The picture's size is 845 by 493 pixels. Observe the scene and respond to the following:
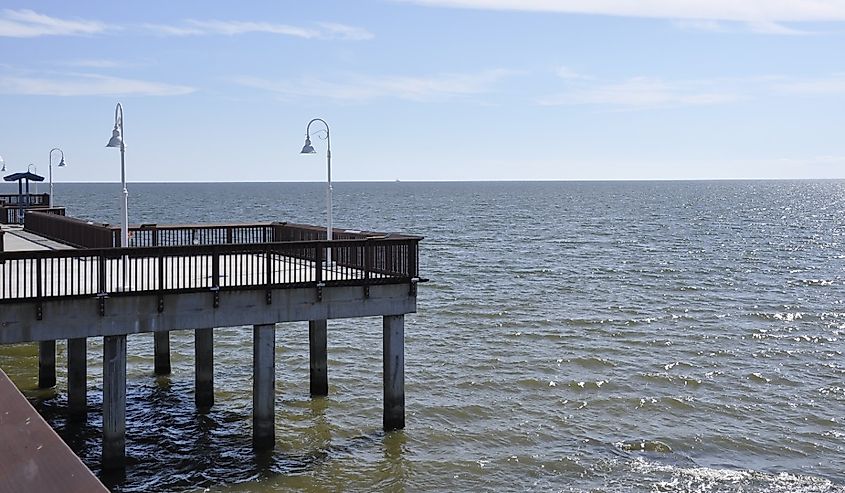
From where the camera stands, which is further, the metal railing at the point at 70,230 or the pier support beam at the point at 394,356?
the metal railing at the point at 70,230

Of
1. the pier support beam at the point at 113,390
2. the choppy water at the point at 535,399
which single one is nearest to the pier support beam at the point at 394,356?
the choppy water at the point at 535,399

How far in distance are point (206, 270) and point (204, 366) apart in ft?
12.4

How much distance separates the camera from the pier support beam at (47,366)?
70.7 feet

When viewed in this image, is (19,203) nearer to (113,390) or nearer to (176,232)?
(176,232)

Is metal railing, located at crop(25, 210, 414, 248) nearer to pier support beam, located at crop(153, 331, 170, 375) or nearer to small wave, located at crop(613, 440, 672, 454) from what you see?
pier support beam, located at crop(153, 331, 170, 375)

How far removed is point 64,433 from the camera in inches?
712

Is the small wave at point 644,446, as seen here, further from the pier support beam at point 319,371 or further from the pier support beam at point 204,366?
the pier support beam at point 204,366

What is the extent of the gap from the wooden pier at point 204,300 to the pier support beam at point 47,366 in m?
2.98

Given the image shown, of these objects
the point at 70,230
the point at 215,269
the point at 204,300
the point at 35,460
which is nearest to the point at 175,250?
the point at 215,269

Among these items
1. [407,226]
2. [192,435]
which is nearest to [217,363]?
[192,435]

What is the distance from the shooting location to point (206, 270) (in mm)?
16781

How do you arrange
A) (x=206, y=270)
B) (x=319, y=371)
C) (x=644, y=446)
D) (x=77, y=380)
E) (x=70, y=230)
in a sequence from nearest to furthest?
(x=206, y=270), (x=644, y=446), (x=77, y=380), (x=319, y=371), (x=70, y=230)

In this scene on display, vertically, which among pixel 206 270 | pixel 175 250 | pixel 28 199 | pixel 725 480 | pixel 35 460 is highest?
pixel 28 199

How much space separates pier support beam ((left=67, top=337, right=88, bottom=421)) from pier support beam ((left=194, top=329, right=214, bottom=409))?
2245mm
